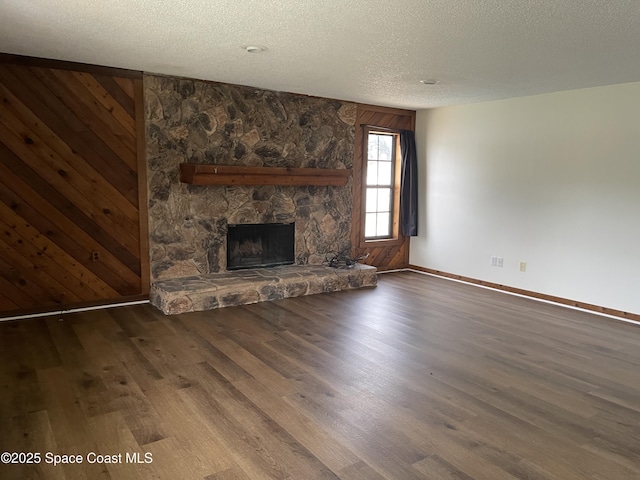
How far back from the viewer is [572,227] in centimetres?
514

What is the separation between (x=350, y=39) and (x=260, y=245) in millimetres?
2931

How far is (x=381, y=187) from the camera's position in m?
6.90

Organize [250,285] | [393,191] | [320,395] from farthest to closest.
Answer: [393,191] < [250,285] < [320,395]

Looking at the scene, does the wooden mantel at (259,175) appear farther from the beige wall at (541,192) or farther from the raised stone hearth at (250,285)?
the beige wall at (541,192)

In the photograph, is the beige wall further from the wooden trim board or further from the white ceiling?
the white ceiling

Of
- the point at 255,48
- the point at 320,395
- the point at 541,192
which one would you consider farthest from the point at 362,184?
the point at 320,395

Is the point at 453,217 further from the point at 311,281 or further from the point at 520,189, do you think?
the point at 311,281

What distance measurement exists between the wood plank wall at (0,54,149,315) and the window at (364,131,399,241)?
10.5ft

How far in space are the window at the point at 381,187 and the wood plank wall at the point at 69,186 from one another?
321cm

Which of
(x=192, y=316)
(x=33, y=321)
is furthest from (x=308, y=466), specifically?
(x=33, y=321)

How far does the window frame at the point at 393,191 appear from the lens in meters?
6.52

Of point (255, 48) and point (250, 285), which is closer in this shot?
point (255, 48)

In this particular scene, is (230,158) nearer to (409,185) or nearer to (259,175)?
(259,175)

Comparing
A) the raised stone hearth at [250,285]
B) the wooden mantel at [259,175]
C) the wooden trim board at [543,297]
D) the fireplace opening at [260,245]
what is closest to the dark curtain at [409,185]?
the wooden trim board at [543,297]
